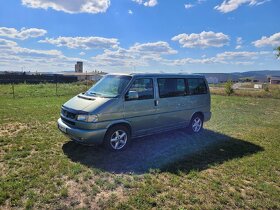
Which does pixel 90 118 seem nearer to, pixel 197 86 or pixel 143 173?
pixel 143 173

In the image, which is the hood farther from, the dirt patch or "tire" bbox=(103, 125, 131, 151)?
the dirt patch

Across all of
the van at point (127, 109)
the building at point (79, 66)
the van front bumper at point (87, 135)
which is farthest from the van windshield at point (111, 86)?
the building at point (79, 66)

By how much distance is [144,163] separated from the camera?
5.30 metres

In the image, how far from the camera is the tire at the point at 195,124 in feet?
25.8

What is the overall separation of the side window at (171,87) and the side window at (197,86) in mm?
318

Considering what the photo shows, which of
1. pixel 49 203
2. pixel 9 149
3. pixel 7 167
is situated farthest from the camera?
pixel 9 149

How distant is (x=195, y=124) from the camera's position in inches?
316

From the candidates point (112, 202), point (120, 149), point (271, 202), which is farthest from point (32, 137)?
point (271, 202)

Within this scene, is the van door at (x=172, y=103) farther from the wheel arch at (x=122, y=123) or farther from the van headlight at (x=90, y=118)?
the van headlight at (x=90, y=118)

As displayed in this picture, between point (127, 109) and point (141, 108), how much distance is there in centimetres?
45

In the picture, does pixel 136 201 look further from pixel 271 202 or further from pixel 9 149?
pixel 9 149

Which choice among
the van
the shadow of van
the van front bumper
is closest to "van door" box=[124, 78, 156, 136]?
the van

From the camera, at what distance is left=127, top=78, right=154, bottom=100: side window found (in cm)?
608

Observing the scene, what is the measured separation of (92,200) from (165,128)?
11.8 feet
